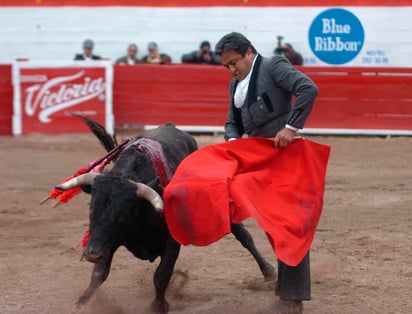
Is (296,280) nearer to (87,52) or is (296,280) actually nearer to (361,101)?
(361,101)

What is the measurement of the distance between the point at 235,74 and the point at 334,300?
1.62m

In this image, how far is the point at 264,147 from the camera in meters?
5.17

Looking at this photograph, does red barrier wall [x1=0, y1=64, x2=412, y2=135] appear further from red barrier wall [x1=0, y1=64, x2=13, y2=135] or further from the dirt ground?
the dirt ground

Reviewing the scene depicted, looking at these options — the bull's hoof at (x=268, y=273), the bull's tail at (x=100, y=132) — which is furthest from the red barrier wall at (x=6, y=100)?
the bull's hoof at (x=268, y=273)

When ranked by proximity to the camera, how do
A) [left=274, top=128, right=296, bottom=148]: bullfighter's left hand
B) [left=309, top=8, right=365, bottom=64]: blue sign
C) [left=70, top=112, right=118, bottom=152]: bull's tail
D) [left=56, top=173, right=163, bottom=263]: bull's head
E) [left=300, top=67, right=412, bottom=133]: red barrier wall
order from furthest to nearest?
[left=309, top=8, right=365, bottom=64]: blue sign < [left=300, top=67, right=412, bottom=133]: red barrier wall < [left=70, top=112, right=118, bottom=152]: bull's tail < [left=274, top=128, right=296, bottom=148]: bullfighter's left hand < [left=56, top=173, right=163, bottom=263]: bull's head

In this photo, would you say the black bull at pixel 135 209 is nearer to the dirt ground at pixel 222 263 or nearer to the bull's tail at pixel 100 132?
the dirt ground at pixel 222 263

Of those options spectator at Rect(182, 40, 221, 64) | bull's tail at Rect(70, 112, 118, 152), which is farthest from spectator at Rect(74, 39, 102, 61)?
bull's tail at Rect(70, 112, 118, 152)

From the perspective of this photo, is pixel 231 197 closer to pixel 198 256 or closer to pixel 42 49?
pixel 198 256

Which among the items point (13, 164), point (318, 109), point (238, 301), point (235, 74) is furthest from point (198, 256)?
point (318, 109)

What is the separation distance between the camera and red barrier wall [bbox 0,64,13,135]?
45.1 feet

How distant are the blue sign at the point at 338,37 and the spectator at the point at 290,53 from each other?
59 cm

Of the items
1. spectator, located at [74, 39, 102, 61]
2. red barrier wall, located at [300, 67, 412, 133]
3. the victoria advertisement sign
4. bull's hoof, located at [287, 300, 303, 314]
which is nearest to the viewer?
bull's hoof, located at [287, 300, 303, 314]

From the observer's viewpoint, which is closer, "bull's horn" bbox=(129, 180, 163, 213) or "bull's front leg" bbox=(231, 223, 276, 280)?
"bull's horn" bbox=(129, 180, 163, 213)

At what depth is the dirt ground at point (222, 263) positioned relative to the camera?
564cm
